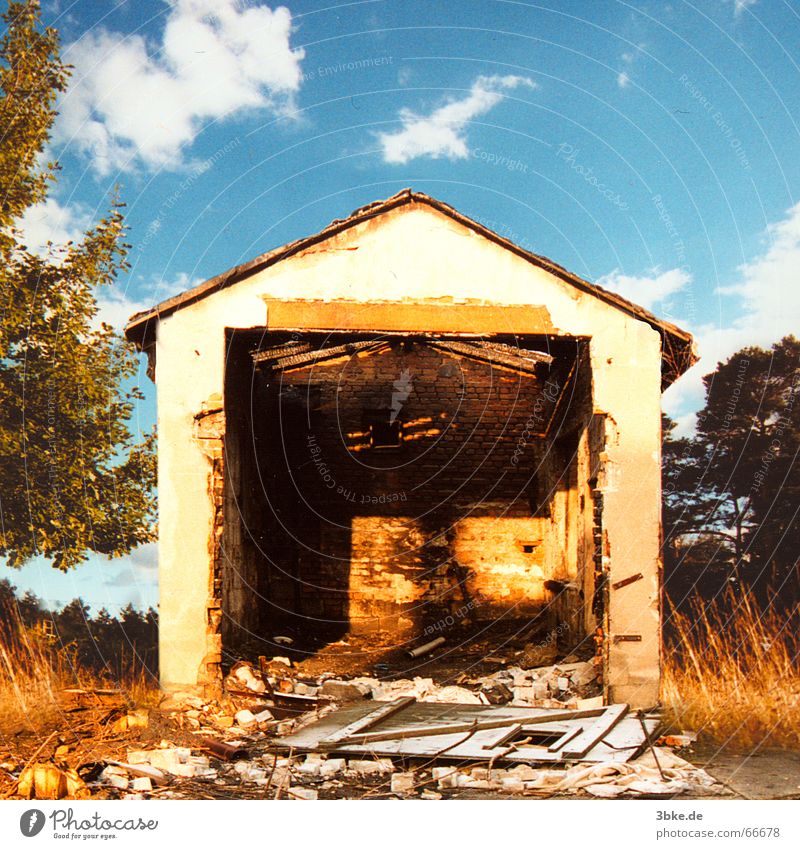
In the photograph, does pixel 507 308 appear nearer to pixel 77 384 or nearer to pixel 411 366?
pixel 411 366

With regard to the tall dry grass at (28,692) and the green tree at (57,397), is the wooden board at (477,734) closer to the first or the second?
the tall dry grass at (28,692)

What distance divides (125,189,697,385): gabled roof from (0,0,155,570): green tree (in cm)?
302

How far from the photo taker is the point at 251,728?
8.21 m

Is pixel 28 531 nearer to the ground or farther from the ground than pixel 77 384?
nearer to the ground

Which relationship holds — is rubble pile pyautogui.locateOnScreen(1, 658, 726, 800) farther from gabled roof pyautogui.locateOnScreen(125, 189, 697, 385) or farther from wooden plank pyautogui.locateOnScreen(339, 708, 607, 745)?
gabled roof pyautogui.locateOnScreen(125, 189, 697, 385)

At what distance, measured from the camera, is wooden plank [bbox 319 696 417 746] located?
7504mm

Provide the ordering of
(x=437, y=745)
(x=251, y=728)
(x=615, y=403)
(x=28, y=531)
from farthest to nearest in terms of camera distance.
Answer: (x=28, y=531) < (x=615, y=403) < (x=251, y=728) < (x=437, y=745)

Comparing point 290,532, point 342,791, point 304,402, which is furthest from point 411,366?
point 342,791

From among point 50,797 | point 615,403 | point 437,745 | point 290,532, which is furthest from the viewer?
point 290,532

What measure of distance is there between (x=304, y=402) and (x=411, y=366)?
1784mm

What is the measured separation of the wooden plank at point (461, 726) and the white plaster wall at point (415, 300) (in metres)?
0.71

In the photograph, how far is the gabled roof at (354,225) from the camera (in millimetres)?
8820

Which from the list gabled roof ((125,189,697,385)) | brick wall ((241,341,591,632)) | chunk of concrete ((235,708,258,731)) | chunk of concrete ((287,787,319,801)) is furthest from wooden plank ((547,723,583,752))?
brick wall ((241,341,591,632))

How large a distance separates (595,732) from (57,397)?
919 centimetres
